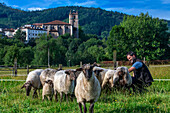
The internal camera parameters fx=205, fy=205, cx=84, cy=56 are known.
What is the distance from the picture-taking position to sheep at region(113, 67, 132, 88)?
29.8 feet

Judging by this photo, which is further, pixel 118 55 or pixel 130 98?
pixel 118 55

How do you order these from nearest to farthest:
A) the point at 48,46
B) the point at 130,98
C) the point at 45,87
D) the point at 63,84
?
1. the point at 130,98
2. the point at 63,84
3. the point at 45,87
4. the point at 48,46

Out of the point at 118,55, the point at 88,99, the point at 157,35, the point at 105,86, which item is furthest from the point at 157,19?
the point at 88,99

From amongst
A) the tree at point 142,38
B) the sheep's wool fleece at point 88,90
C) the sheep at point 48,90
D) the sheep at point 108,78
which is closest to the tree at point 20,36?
the tree at point 142,38

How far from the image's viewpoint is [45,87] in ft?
30.7

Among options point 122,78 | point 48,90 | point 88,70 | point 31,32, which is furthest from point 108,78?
point 31,32

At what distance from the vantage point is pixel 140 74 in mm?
8883

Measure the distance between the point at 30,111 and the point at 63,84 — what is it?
6.55ft

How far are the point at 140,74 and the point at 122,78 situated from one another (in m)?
0.83

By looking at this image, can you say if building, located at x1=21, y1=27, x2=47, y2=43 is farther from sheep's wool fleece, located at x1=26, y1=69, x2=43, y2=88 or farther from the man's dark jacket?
the man's dark jacket

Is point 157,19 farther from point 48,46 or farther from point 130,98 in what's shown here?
point 130,98

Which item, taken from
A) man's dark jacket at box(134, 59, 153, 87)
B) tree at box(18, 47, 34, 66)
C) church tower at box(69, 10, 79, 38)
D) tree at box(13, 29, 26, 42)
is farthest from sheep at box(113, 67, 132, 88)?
church tower at box(69, 10, 79, 38)

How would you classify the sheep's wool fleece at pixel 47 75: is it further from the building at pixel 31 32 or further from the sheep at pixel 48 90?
the building at pixel 31 32

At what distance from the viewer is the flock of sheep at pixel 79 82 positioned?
21.1ft
